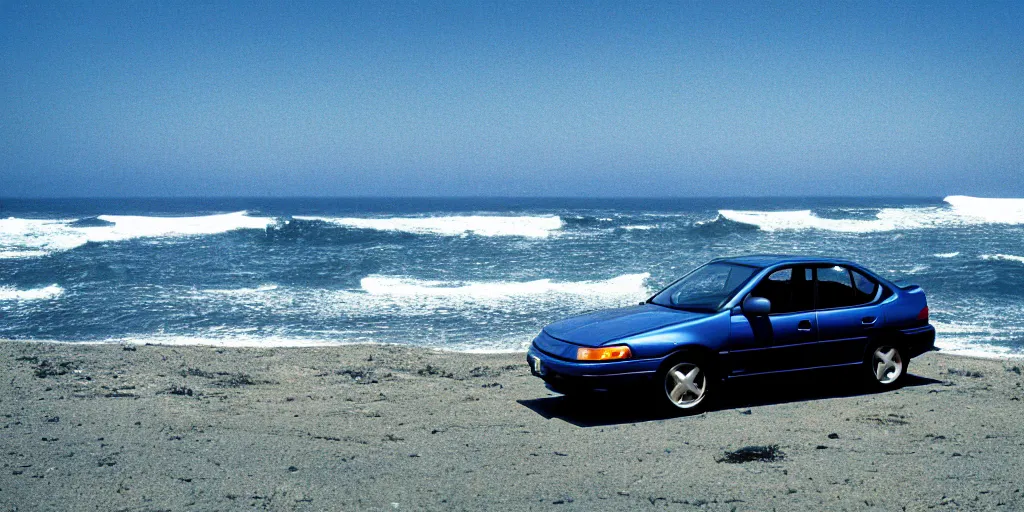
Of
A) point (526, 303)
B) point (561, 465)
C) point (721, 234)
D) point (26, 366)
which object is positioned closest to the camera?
point (561, 465)

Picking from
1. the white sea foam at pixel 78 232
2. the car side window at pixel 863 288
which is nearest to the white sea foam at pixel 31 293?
the white sea foam at pixel 78 232

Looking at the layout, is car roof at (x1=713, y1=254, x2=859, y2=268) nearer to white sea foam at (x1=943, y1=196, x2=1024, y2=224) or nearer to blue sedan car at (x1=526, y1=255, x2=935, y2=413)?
blue sedan car at (x1=526, y1=255, x2=935, y2=413)

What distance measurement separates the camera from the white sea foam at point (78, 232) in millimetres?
28328

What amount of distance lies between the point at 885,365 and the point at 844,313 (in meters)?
0.74

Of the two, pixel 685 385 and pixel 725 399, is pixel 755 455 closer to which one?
pixel 685 385

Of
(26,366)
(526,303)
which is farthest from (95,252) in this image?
(26,366)

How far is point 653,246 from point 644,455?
25455mm

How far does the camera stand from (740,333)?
23.1 feet

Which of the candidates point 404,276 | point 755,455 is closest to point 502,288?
point 404,276

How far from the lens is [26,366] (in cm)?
920

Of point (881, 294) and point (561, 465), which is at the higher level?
point (881, 294)

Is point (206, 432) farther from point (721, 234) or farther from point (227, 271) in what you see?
point (721, 234)

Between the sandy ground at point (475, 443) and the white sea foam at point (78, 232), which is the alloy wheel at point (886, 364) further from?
the white sea foam at point (78, 232)

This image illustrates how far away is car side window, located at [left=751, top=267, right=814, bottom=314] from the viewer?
742 cm
